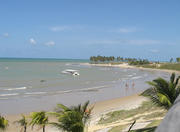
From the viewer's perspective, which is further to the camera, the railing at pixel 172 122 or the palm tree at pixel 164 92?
the palm tree at pixel 164 92

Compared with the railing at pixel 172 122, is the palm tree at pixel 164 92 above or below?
below

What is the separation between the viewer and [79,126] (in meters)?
5.89

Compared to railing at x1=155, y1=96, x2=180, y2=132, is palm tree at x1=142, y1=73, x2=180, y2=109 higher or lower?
A: lower

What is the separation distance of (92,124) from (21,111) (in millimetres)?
7803

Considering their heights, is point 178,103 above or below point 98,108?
above

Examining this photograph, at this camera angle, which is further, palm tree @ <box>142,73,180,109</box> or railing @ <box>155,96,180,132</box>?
palm tree @ <box>142,73,180,109</box>

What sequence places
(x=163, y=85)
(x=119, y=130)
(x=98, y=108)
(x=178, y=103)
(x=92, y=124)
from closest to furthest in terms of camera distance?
(x=178, y=103), (x=163, y=85), (x=119, y=130), (x=92, y=124), (x=98, y=108)

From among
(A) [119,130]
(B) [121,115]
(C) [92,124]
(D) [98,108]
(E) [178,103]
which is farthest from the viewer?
(D) [98,108]

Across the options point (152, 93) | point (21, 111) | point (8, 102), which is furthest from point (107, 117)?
point (8, 102)

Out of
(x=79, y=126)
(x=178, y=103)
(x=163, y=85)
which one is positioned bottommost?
(x=79, y=126)

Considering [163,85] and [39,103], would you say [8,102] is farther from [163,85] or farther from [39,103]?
[163,85]

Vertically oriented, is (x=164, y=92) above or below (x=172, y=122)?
below

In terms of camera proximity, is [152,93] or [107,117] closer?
[152,93]

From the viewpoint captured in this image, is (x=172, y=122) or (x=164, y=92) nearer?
(x=172, y=122)
